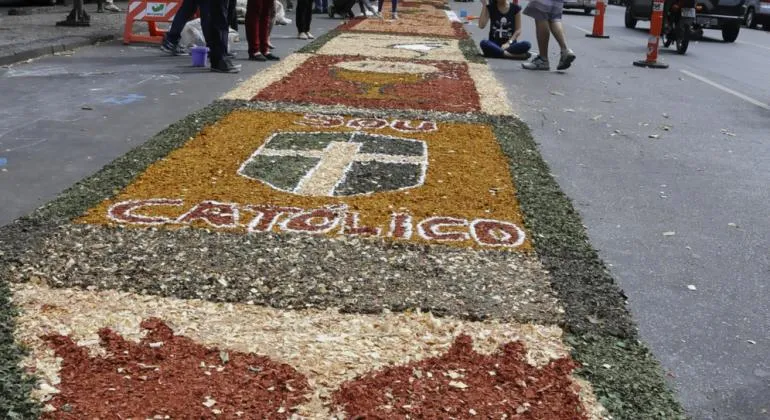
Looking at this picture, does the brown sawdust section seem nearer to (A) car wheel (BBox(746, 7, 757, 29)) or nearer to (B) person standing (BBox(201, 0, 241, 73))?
(B) person standing (BBox(201, 0, 241, 73))

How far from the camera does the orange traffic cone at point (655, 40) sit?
44.3ft

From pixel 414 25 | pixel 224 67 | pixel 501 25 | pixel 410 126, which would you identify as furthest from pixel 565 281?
pixel 414 25

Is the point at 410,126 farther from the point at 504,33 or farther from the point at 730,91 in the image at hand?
the point at 504,33

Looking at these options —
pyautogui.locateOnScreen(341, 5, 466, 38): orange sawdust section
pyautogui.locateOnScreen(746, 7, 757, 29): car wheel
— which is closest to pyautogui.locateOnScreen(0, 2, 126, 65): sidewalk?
pyautogui.locateOnScreen(341, 5, 466, 38): orange sawdust section

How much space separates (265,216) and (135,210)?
2.38 ft

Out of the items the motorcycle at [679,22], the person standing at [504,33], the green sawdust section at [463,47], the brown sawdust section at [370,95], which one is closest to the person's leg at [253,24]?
the brown sawdust section at [370,95]

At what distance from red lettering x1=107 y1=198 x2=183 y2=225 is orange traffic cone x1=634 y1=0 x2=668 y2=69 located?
1057 centimetres

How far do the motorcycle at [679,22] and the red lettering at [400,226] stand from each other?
514 inches

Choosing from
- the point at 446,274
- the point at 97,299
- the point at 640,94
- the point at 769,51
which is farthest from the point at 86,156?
the point at 769,51

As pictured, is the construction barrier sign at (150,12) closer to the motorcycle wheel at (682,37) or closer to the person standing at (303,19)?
the person standing at (303,19)

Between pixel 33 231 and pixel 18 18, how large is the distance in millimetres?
14289

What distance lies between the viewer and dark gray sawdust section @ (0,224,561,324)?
3592 mm

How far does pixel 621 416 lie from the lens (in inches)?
110

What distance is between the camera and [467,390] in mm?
2881
